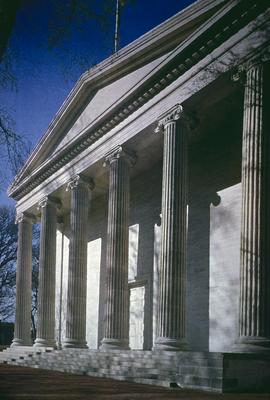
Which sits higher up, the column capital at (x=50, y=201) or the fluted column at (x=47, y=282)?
the column capital at (x=50, y=201)

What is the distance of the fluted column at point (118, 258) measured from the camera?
81.6 feet

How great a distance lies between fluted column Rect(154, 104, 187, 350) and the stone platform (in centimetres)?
119

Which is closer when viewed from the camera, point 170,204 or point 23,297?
point 170,204

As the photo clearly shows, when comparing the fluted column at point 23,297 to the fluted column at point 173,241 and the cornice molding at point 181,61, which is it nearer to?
the cornice molding at point 181,61

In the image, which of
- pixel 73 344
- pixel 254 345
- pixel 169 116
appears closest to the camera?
pixel 254 345

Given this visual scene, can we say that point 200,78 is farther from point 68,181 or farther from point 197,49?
point 68,181

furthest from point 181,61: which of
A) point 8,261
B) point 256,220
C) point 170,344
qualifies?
point 8,261

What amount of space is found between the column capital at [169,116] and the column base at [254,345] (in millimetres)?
9622

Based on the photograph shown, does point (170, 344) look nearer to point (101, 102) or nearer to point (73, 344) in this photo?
point (73, 344)

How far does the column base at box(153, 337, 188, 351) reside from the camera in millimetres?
19922

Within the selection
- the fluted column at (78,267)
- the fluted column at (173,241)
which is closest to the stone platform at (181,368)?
the fluted column at (173,241)

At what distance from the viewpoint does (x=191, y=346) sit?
2516 cm

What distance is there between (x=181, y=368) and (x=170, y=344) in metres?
3.19

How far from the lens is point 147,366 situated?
19094 mm
